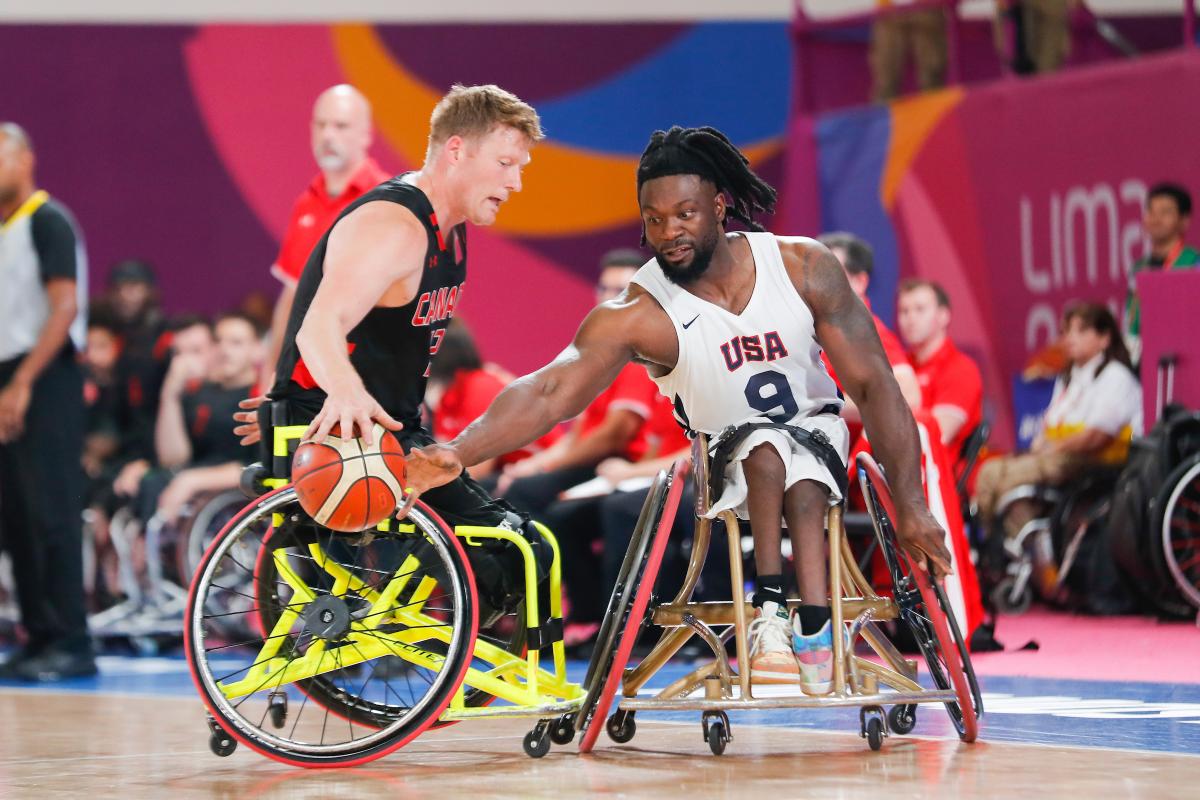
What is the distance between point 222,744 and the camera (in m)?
3.96

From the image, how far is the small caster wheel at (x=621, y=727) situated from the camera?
13.4 ft

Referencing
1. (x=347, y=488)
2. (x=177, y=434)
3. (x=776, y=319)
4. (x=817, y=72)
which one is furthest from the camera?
(x=817, y=72)

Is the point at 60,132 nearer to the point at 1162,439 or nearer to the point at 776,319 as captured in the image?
the point at 1162,439

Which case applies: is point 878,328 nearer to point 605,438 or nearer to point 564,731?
point 605,438

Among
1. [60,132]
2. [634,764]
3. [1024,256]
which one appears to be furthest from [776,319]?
[60,132]

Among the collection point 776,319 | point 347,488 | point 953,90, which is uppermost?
point 953,90

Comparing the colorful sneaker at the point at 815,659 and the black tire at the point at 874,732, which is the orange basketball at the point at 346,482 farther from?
the black tire at the point at 874,732

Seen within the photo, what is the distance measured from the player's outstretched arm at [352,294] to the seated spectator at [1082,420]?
13.8 feet

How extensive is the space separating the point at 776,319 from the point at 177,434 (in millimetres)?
4647

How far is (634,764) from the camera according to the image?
3781mm

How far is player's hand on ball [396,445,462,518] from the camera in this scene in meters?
3.74

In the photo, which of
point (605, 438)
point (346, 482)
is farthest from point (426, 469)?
point (605, 438)

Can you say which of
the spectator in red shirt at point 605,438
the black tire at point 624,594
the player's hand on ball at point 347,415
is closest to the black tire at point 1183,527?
the spectator in red shirt at point 605,438

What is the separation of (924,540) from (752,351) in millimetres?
552
